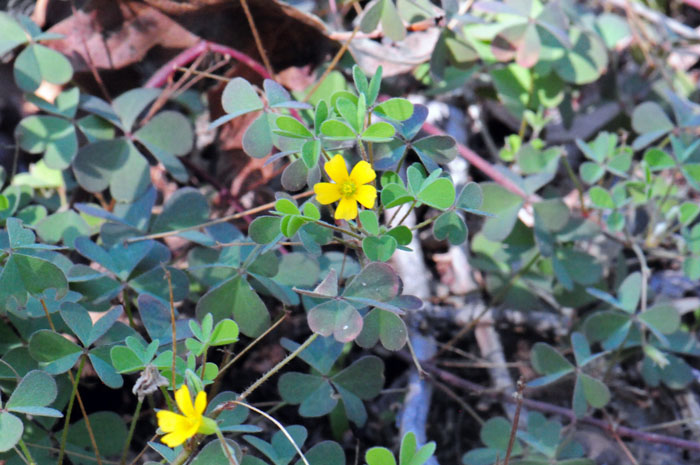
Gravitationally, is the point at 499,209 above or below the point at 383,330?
below

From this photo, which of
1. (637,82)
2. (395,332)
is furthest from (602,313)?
(637,82)

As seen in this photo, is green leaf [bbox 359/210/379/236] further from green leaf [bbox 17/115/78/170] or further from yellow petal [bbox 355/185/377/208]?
green leaf [bbox 17/115/78/170]

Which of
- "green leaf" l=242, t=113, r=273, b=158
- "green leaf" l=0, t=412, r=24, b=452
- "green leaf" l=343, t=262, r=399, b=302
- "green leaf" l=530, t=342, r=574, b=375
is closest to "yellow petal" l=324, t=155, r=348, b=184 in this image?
"green leaf" l=343, t=262, r=399, b=302

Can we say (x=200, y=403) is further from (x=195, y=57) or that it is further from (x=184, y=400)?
(x=195, y=57)

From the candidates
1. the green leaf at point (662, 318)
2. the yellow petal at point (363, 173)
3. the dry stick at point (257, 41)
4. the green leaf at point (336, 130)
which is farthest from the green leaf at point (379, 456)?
the dry stick at point (257, 41)

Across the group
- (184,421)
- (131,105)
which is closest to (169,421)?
(184,421)

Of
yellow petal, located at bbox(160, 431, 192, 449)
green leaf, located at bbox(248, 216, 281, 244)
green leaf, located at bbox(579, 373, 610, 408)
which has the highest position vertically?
green leaf, located at bbox(248, 216, 281, 244)

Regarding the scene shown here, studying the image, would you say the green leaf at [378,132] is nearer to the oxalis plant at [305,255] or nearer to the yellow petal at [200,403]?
the oxalis plant at [305,255]
